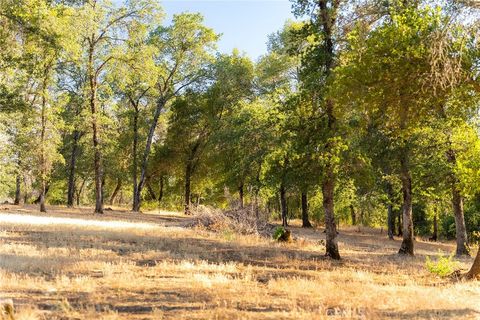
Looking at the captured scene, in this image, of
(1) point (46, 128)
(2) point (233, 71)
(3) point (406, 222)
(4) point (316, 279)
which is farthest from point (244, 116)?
(4) point (316, 279)

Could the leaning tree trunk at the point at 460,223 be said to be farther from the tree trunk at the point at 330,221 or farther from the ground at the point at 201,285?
the tree trunk at the point at 330,221

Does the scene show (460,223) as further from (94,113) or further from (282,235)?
(94,113)

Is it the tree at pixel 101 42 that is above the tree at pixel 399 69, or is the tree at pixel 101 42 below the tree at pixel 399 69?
above

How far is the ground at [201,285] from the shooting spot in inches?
264

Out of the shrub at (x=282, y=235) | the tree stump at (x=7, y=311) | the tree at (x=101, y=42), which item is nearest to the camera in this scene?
the tree stump at (x=7, y=311)

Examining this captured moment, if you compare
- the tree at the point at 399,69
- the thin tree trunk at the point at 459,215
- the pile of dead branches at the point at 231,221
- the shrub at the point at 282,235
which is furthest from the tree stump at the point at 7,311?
the thin tree trunk at the point at 459,215

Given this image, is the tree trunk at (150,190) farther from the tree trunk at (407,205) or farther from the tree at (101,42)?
the tree trunk at (407,205)

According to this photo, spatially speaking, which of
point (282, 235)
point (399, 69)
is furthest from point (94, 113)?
point (399, 69)

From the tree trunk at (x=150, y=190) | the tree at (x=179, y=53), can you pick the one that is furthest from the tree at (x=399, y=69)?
the tree trunk at (x=150, y=190)

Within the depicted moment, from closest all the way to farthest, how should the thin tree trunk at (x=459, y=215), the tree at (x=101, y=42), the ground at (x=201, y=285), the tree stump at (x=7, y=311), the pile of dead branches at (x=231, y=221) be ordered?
the tree stump at (x=7, y=311), the ground at (x=201, y=285), the thin tree trunk at (x=459, y=215), the pile of dead branches at (x=231, y=221), the tree at (x=101, y=42)

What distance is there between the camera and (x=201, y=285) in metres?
8.51

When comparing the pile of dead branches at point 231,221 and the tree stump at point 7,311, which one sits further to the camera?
the pile of dead branches at point 231,221

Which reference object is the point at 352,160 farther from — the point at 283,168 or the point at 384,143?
the point at 384,143

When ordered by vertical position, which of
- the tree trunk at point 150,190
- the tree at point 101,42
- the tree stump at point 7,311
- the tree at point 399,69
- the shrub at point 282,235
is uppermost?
the tree at point 101,42
